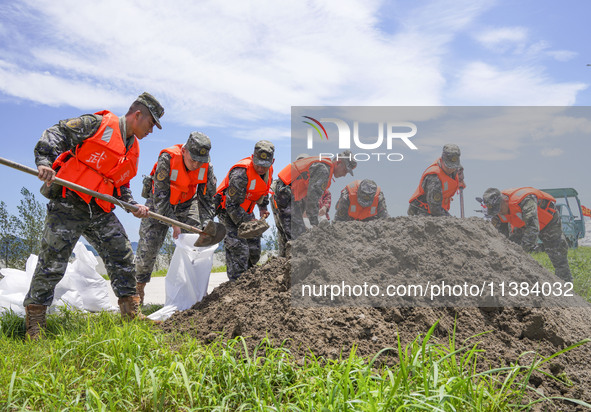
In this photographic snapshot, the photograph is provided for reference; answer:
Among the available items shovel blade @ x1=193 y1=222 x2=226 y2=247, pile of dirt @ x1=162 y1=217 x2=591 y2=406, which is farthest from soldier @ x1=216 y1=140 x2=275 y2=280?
pile of dirt @ x1=162 y1=217 x2=591 y2=406

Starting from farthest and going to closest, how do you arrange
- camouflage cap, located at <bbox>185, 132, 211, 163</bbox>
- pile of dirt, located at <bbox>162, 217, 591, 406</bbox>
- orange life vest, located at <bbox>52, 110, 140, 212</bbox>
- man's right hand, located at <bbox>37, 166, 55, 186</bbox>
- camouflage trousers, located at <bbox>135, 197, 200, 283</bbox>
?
camouflage trousers, located at <bbox>135, 197, 200, 283</bbox> → camouflage cap, located at <bbox>185, 132, 211, 163</bbox> → orange life vest, located at <bbox>52, 110, 140, 212</bbox> → man's right hand, located at <bbox>37, 166, 55, 186</bbox> → pile of dirt, located at <bbox>162, 217, 591, 406</bbox>

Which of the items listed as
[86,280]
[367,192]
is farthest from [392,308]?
[367,192]

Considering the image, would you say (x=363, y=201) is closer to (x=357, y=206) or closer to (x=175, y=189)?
(x=357, y=206)

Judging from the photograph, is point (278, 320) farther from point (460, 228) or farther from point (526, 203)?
point (526, 203)

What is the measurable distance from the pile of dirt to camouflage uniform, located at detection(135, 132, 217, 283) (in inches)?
53.9

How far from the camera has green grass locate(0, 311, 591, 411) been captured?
222cm

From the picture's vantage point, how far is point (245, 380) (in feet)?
8.57

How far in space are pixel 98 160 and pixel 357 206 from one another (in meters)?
4.84

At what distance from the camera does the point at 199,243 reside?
5137 mm

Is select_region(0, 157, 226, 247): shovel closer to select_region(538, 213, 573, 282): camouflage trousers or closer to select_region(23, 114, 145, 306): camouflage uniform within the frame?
select_region(23, 114, 145, 306): camouflage uniform

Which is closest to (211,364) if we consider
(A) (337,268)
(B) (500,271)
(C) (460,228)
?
(A) (337,268)

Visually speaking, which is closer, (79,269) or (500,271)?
(500,271)

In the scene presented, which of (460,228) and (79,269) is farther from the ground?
(460,228)

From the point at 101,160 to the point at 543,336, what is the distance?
3.96 metres
